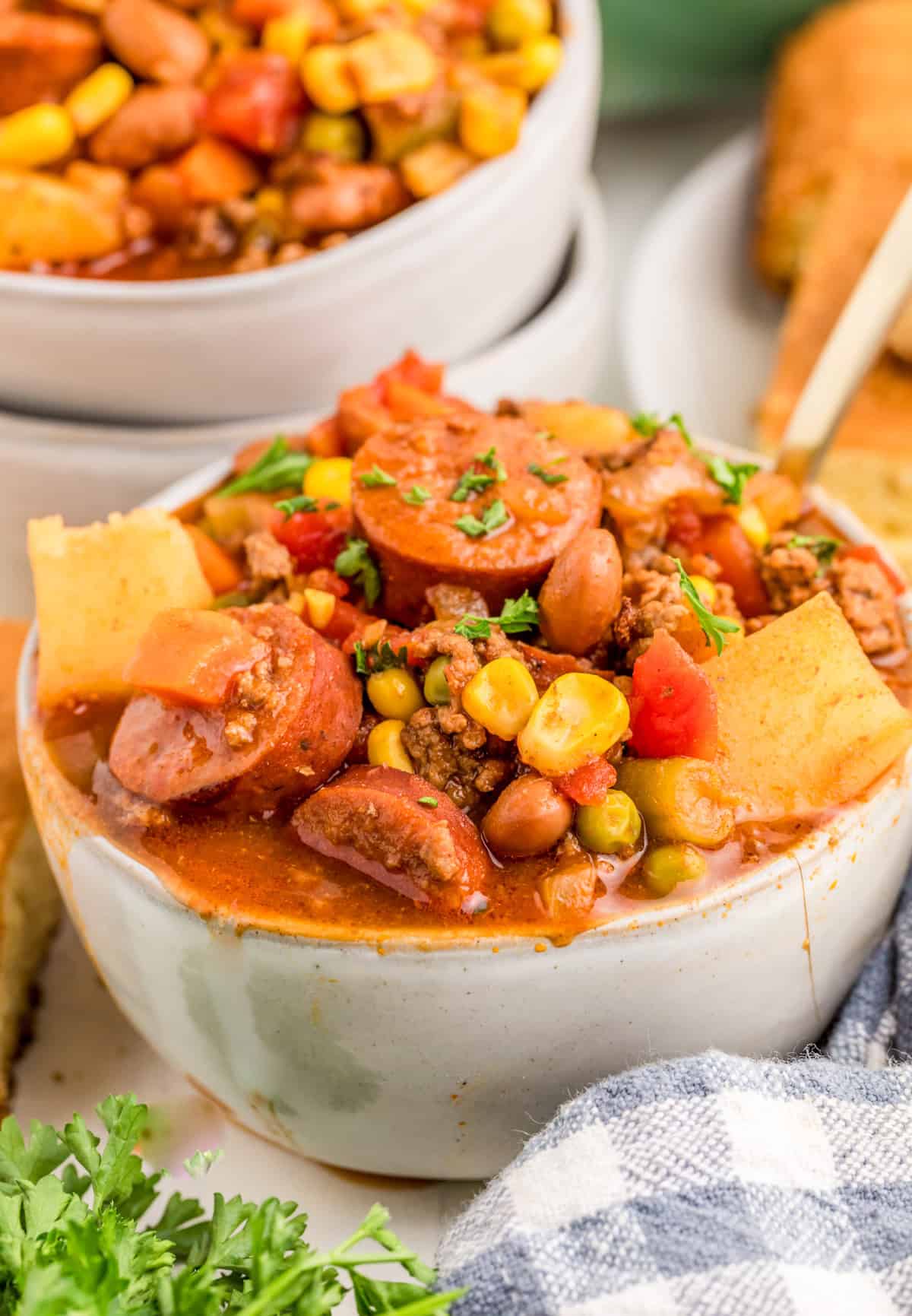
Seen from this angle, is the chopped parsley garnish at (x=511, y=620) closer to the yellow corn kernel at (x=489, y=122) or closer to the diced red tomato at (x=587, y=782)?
the diced red tomato at (x=587, y=782)

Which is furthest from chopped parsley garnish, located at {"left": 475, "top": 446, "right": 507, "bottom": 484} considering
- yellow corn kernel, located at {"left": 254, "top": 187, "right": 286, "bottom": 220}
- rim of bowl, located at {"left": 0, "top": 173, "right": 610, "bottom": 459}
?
yellow corn kernel, located at {"left": 254, "top": 187, "right": 286, "bottom": 220}

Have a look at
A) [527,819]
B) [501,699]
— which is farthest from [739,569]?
[527,819]

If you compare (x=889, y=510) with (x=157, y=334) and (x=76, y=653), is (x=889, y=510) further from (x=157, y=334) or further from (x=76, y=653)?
(x=76, y=653)

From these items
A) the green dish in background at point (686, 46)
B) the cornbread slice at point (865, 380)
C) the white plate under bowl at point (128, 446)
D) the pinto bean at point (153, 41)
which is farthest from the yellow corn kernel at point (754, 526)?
the green dish in background at point (686, 46)

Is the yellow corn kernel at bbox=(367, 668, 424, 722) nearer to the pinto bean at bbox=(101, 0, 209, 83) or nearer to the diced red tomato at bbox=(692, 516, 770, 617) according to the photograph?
the diced red tomato at bbox=(692, 516, 770, 617)

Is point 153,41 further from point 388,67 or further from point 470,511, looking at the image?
point 470,511
